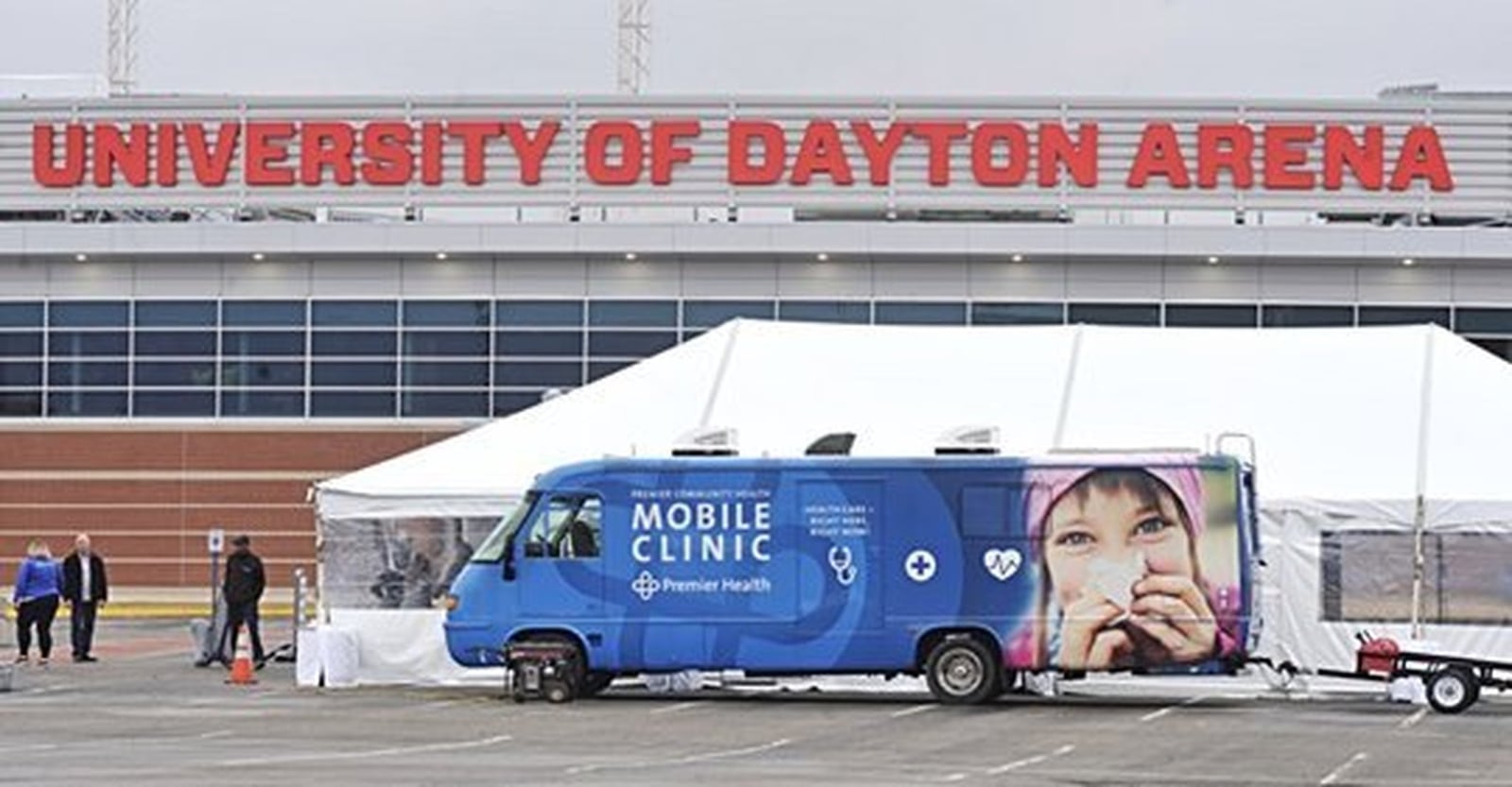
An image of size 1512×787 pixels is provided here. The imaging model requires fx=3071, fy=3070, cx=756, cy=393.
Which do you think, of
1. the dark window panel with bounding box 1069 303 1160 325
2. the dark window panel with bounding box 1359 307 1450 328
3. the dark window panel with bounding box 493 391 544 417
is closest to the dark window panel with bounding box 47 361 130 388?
the dark window panel with bounding box 493 391 544 417

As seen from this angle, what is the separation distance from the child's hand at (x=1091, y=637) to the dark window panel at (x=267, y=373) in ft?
81.9

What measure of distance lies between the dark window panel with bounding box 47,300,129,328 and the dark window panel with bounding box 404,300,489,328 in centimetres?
494

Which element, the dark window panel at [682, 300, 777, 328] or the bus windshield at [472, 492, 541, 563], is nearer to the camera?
the bus windshield at [472, 492, 541, 563]

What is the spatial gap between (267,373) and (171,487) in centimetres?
258

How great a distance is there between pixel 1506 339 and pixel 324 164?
65.9ft

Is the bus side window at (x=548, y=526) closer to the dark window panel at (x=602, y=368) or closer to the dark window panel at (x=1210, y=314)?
the dark window panel at (x=602, y=368)

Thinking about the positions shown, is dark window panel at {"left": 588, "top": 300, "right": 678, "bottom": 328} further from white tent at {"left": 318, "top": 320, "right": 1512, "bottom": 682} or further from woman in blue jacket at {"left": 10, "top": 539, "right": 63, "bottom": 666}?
white tent at {"left": 318, "top": 320, "right": 1512, "bottom": 682}

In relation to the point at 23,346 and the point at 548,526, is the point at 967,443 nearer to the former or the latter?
the point at 548,526

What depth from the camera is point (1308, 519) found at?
30.9 metres

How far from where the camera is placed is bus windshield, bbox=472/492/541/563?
29516 mm

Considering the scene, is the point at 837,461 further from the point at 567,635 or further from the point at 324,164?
the point at 324,164

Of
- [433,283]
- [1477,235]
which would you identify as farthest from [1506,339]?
[433,283]

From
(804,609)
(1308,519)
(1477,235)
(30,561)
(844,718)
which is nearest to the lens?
(844,718)

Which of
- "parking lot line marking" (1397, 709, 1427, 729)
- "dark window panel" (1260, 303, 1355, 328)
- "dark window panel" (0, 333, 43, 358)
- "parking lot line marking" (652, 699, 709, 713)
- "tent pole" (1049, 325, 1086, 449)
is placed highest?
"dark window panel" (1260, 303, 1355, 328)
